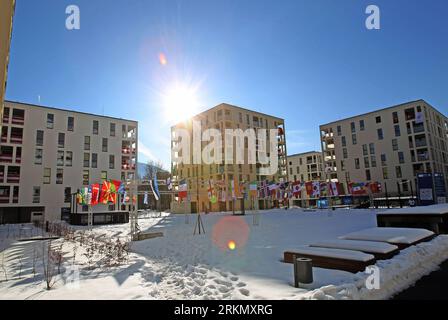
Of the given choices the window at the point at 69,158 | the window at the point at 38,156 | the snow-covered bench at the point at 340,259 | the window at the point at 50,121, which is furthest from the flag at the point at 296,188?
the window at the point at 50,121

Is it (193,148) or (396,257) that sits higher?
(193,148)

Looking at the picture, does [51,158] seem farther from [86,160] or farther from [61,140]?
[86,160]

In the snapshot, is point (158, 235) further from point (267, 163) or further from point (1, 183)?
point (267, 163)

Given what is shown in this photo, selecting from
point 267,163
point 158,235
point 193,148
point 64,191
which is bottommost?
point 158,235

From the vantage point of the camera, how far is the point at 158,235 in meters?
16.8

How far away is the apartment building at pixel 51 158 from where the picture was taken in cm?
3816

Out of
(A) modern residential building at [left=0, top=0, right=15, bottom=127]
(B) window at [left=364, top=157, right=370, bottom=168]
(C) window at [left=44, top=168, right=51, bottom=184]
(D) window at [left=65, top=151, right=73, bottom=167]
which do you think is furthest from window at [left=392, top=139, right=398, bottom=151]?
(C) window at [left=44, top=168, right=51, bottom=184]

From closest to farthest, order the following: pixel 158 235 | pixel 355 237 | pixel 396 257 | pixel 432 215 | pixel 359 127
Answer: pixel 396 257 → pixel 355 237 → pixel 432 215 → pixel 158 235 → pixel 359 127

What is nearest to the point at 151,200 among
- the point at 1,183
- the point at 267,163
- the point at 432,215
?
the point at 267,163

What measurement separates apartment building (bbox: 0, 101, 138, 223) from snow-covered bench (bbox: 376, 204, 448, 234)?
128 ft

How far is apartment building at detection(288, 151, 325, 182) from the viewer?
8771cm

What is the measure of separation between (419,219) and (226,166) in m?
43.3

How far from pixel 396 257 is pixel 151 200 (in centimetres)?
7895
